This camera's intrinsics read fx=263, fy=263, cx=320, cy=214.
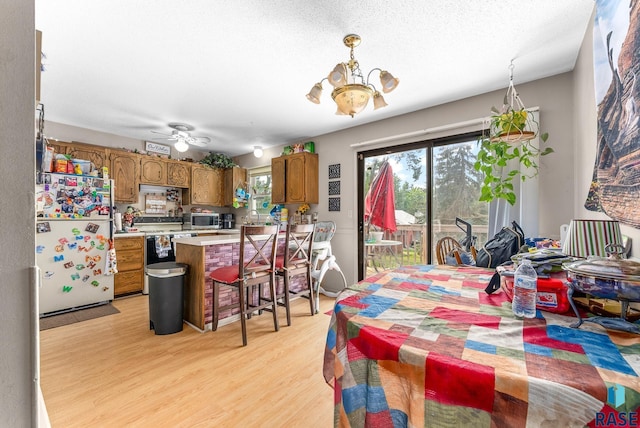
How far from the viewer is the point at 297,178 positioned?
4199 millimetres

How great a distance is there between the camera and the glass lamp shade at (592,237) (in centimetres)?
103

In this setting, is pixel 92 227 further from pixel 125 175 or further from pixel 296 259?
pixel 296 259

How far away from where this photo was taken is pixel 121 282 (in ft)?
12.0

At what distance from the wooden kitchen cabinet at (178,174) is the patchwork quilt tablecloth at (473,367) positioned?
14.9ft

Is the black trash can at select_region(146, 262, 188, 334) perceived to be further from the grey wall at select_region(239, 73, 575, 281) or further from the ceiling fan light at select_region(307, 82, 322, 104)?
the grey wall at select_region(239, 73, 575, 281)

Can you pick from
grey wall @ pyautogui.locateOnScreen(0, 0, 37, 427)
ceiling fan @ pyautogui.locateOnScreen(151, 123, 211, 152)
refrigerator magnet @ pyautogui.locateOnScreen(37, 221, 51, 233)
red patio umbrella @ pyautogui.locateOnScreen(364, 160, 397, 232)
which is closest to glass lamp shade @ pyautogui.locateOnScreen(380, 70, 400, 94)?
grey wall @ pyautogui.locateOnScreen(0, 0, 37, 427)

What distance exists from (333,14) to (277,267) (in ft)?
7.17

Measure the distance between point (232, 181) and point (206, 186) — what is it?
1.62ft

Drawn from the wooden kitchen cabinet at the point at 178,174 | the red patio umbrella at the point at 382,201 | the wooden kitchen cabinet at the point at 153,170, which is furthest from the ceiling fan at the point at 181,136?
the red patio umbrella at the point at 382,201

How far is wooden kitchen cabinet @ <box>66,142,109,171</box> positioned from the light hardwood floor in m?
2.24

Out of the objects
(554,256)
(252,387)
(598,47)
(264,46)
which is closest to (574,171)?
(598,47)

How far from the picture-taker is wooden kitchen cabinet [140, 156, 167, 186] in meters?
4.25

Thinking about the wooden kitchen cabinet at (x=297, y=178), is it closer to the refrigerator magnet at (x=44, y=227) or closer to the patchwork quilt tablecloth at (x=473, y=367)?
the refrigerator magnet at (x=44, y=227)

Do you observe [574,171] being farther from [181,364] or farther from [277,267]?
[181,364]
